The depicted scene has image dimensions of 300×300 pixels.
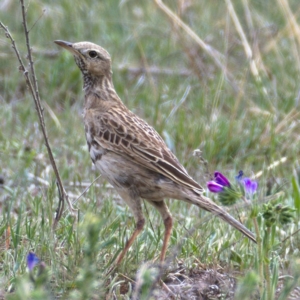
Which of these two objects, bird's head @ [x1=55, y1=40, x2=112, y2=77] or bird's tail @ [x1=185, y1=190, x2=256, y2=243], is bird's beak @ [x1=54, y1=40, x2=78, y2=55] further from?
bird's tail @ [x1=185, y1=190, x2=256, y2=243]

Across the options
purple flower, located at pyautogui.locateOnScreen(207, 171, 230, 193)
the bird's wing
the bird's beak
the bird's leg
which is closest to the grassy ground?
the bird's leg

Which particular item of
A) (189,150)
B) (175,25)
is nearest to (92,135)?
(189,150)

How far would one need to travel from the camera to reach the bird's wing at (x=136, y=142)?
519 cm

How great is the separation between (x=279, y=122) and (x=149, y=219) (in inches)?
114

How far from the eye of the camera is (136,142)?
5.35 meters

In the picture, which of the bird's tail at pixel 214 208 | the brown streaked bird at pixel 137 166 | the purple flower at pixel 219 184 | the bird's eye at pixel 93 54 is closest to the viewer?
the purple flower at pixel 219 184

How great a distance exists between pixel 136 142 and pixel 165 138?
7.25 ft

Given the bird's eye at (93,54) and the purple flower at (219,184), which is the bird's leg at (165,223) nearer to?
the purple flower at (219,184)

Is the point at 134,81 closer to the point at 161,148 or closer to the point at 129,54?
the point at 129,54

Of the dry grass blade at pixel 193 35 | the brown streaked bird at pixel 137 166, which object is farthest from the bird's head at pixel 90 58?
the dry grass blade at pixel 193 35

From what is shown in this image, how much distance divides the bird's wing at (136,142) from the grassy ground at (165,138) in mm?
475

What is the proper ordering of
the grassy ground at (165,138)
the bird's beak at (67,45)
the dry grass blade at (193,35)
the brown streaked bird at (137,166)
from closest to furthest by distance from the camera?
the grassy ground at (165,138)
the brown streaked bird at (137,166)
the bird's beak at (67,45)
the dry grass blade at (193,35)

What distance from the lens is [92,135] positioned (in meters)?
5.44

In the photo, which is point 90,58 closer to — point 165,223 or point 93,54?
point 93,54
